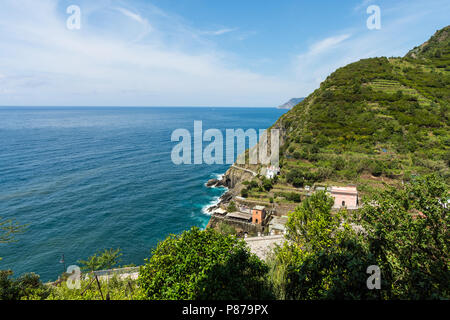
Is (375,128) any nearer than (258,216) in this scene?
No

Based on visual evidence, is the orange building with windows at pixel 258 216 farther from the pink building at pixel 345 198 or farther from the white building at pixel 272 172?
the white building at pixel 272 172

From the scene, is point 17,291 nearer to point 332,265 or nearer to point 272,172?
point 332,265

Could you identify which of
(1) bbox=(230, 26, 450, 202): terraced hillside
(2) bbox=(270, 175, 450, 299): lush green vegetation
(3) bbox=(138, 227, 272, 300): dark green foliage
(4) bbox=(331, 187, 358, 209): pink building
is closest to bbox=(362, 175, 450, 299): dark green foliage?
(2) bbox=(270, 175, 450, 299): lush green vegetation

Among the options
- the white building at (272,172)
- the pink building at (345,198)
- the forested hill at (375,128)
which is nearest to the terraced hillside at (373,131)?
the forested hill at (375,128)

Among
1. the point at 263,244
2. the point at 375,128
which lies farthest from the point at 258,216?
the point at 375,128

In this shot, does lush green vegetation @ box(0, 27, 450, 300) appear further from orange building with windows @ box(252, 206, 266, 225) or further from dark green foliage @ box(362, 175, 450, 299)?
orange building with windows @ box(252, 206, 266, 225)
